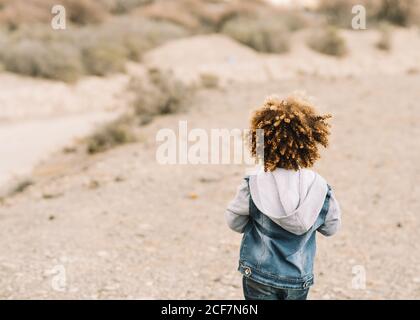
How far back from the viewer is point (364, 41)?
22.0 metres

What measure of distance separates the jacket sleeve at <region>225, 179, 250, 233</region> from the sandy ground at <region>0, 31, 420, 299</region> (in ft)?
5.25

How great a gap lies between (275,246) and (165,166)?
4829 millimetres

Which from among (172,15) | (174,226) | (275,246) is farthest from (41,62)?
(275,246)

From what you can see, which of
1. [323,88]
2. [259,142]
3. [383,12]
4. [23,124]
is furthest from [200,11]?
[259,142]

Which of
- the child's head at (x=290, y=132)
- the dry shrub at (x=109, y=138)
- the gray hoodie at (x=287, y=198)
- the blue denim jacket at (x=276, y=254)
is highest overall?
the child's head at (x=290, y=132)

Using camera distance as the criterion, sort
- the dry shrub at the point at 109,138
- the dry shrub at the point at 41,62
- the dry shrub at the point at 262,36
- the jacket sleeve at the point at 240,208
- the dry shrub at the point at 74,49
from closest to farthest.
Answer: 1. the jacket sleeve at the point at 240,208
2. the dry shrub at the point at 109,138
3. the dry shrub at the point at 41,62
4. the dry shrub at the point at 74,49
5. the dry shrub at the point at 262,36

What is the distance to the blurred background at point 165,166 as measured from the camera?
4781 millimetres

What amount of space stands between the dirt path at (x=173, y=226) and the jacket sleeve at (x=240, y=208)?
1605mm

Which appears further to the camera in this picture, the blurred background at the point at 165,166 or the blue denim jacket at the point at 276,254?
the blurred background at the point at 165,166

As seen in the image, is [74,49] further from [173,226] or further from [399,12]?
[399,12]

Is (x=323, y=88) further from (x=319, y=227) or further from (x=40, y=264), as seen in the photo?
(x=319, y=227)

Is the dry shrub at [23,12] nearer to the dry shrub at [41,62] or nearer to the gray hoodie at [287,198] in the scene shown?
the dry shrub at [41,62]
